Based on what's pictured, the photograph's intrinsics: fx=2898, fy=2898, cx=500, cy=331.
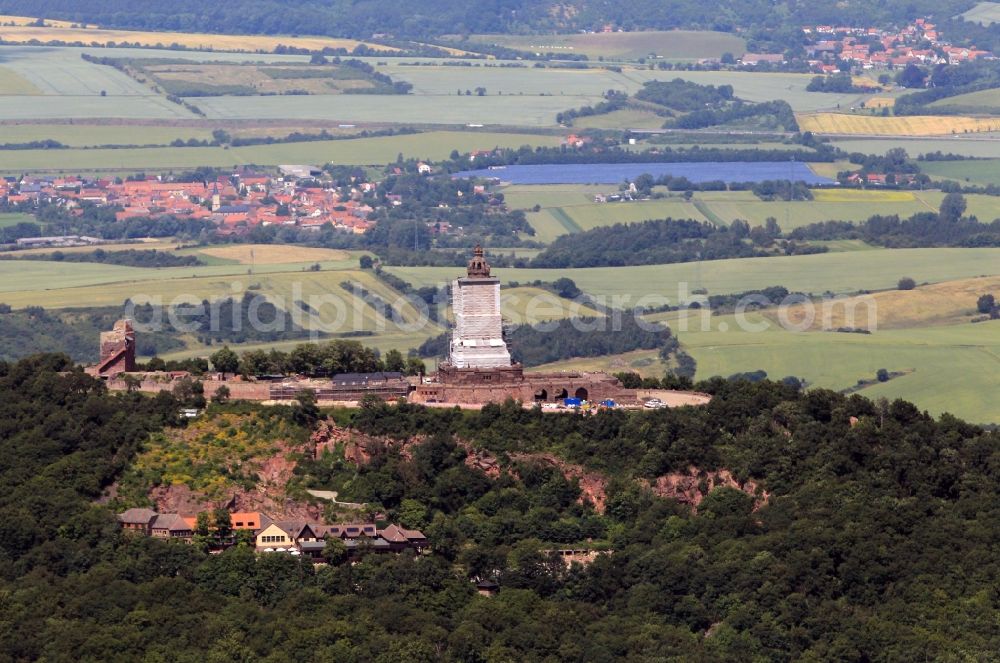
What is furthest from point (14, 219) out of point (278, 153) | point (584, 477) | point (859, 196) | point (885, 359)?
point (584, 477)

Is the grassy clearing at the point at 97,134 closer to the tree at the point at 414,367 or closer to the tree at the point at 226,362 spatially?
the tree at the point at 414,367

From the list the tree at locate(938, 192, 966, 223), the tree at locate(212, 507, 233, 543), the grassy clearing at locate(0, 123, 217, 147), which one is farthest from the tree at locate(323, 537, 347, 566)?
the grassy clearing at locate(0, 123, 217, 147)

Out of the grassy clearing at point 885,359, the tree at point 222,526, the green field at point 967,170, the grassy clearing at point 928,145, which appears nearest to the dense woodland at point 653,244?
the grassy clearing at point 885,359

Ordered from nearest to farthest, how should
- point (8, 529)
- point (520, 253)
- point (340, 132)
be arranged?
point (8, 529) < point (520, 253) < point (340, 132)

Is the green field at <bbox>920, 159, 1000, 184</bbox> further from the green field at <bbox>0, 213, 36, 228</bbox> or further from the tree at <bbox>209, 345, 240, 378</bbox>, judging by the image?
the tree at <bbox>209, 345, 240, 378</bbox>

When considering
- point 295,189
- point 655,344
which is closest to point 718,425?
point 655,344

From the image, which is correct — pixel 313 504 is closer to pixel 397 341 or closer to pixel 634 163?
pixel 397 341
